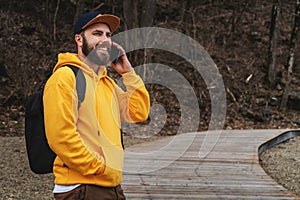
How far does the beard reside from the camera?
242cm

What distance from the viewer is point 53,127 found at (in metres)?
2.16

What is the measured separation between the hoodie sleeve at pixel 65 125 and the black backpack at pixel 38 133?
57 millimetres

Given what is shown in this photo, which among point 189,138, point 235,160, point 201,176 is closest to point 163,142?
point 189,138

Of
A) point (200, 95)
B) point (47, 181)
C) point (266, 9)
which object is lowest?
point (200, 95)

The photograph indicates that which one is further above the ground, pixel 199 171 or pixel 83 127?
pixel 83 127

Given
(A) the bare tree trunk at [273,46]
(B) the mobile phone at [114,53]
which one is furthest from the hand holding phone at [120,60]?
(A) the bare tree trunk at [273,46]

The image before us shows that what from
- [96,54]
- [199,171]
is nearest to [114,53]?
[96,54]

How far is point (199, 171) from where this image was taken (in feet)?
21.3

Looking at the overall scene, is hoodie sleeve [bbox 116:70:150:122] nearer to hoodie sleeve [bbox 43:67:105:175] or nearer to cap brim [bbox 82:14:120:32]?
cap brim [bbox 82:14:120:32]

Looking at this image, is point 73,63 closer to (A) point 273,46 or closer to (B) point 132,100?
(B) point 132,100

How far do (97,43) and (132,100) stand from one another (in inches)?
17.5

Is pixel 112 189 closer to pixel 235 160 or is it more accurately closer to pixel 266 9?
pixel 235 160

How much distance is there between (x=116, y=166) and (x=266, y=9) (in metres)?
20.9

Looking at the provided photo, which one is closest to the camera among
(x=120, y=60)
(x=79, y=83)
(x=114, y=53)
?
(x=79, y=83)
